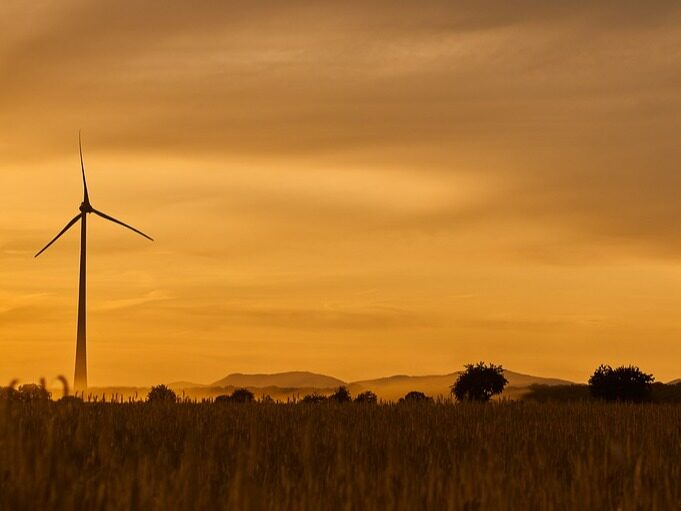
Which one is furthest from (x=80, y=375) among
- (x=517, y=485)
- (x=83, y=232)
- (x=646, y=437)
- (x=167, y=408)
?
(x=517, y=485)

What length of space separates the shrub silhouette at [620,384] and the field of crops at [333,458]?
20.1 metres

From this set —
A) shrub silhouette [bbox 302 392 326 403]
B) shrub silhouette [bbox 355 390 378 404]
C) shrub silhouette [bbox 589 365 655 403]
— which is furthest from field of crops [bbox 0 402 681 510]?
shrub silhouette [bbox 589 365 655 403]

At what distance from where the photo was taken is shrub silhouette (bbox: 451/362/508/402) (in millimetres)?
50594

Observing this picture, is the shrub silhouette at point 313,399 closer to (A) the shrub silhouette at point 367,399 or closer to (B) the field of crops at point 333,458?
(A) the shrub silhouette at point 367,399

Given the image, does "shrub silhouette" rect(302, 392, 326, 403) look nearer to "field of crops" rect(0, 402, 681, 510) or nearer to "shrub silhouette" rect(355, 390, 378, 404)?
"shrub silhouette" rect(355, 390, 378, 404)

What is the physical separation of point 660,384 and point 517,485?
53.0 metres

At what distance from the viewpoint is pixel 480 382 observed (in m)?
50.8

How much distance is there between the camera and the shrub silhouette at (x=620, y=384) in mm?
47906

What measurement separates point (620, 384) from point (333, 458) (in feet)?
119

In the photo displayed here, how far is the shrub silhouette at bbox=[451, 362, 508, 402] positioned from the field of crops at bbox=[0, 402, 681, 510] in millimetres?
22352

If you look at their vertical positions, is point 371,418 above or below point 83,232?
below

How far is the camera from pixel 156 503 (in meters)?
9.09

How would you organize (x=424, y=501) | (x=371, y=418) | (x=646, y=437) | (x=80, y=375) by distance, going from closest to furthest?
(x=424, y=501) → (x=646, y=437) → (x=371, y=418) → (x=80, y=375)

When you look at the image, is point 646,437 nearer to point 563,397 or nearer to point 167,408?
point 167,408
